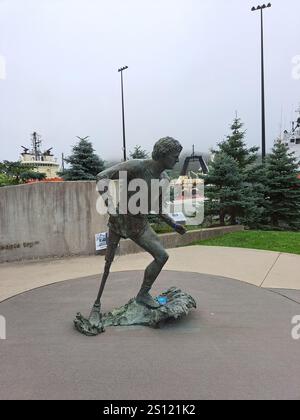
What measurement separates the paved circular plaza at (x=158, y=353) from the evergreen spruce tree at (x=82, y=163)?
333 inches

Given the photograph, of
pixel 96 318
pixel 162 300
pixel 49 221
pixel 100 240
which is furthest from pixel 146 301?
pixel 49 221

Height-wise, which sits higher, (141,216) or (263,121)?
(263,121)

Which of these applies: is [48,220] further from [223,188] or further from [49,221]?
[223,188]

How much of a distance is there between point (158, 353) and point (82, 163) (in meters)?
10.7

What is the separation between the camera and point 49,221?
303 inches

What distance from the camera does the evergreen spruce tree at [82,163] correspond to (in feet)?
42.1

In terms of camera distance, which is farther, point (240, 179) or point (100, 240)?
point (240, 179)

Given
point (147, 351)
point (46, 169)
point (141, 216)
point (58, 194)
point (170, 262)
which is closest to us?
point (147, 351)

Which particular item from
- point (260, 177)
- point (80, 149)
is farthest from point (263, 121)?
point (80, 149)

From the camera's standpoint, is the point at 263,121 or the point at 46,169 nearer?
the point at 263,121

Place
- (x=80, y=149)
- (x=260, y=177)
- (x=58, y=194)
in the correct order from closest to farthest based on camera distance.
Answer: (x=58, y=194) < (x=260, y=177) < (x=80, y=149)
